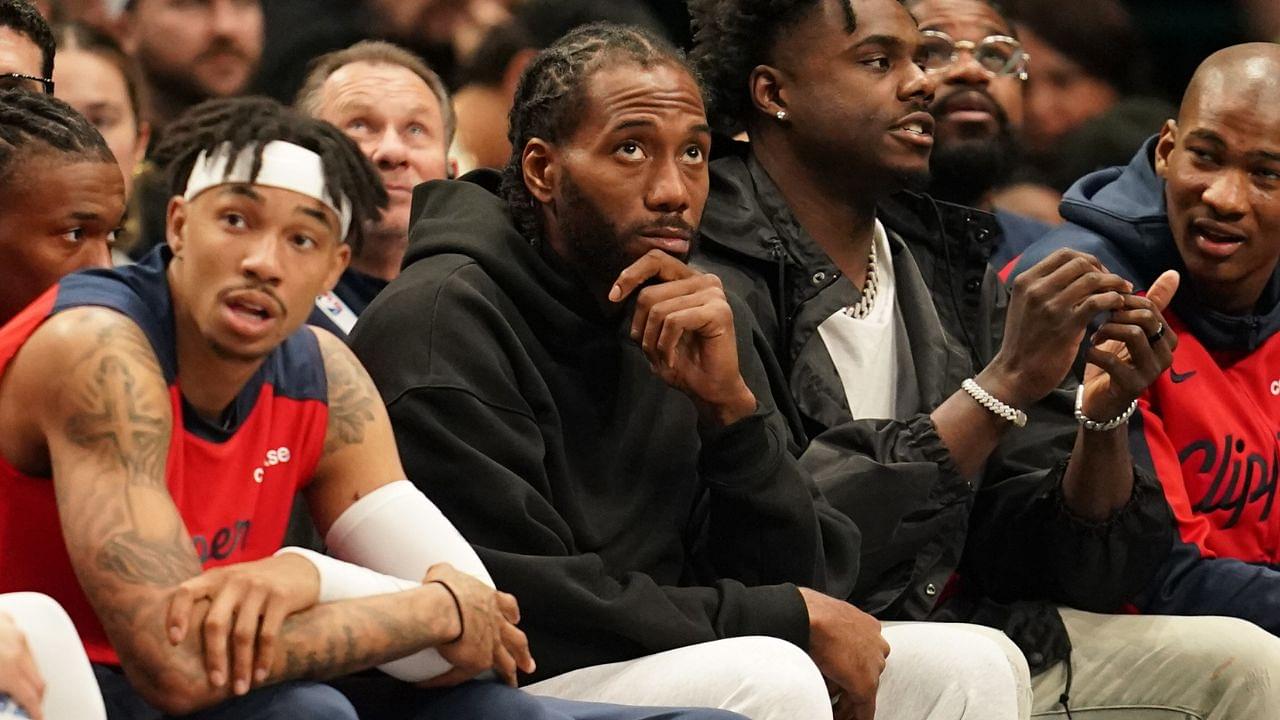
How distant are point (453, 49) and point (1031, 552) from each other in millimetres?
2599

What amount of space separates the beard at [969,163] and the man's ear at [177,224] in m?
2.52

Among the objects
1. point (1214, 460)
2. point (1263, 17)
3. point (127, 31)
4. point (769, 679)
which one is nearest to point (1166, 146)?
point (1214, 460)

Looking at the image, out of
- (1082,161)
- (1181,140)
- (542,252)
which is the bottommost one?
(1082,161)

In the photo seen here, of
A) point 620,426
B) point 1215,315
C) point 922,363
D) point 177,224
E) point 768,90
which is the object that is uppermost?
point 177,224

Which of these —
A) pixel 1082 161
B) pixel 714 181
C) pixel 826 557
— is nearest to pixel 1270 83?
pixel 714 181

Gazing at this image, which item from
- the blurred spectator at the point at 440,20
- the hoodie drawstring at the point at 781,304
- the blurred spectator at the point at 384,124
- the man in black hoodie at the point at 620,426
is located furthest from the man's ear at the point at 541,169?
the blurred spectator at the point at 440,20

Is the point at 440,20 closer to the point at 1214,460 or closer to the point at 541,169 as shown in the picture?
the point at 541,169

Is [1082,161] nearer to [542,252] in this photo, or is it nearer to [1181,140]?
[1181,140]

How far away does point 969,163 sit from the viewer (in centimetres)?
479

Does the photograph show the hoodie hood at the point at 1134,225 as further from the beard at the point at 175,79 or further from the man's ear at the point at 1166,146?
the beard at the point at 175,79

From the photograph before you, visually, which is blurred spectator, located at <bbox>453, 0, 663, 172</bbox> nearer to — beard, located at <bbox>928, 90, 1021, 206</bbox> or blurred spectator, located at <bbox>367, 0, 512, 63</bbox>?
blurred spectator, located at <bbox>367, 0, 512, 63</bbox>

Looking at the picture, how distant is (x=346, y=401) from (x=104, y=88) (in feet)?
5.95

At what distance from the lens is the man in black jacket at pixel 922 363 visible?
3.51m

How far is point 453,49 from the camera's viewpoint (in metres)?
5.62
